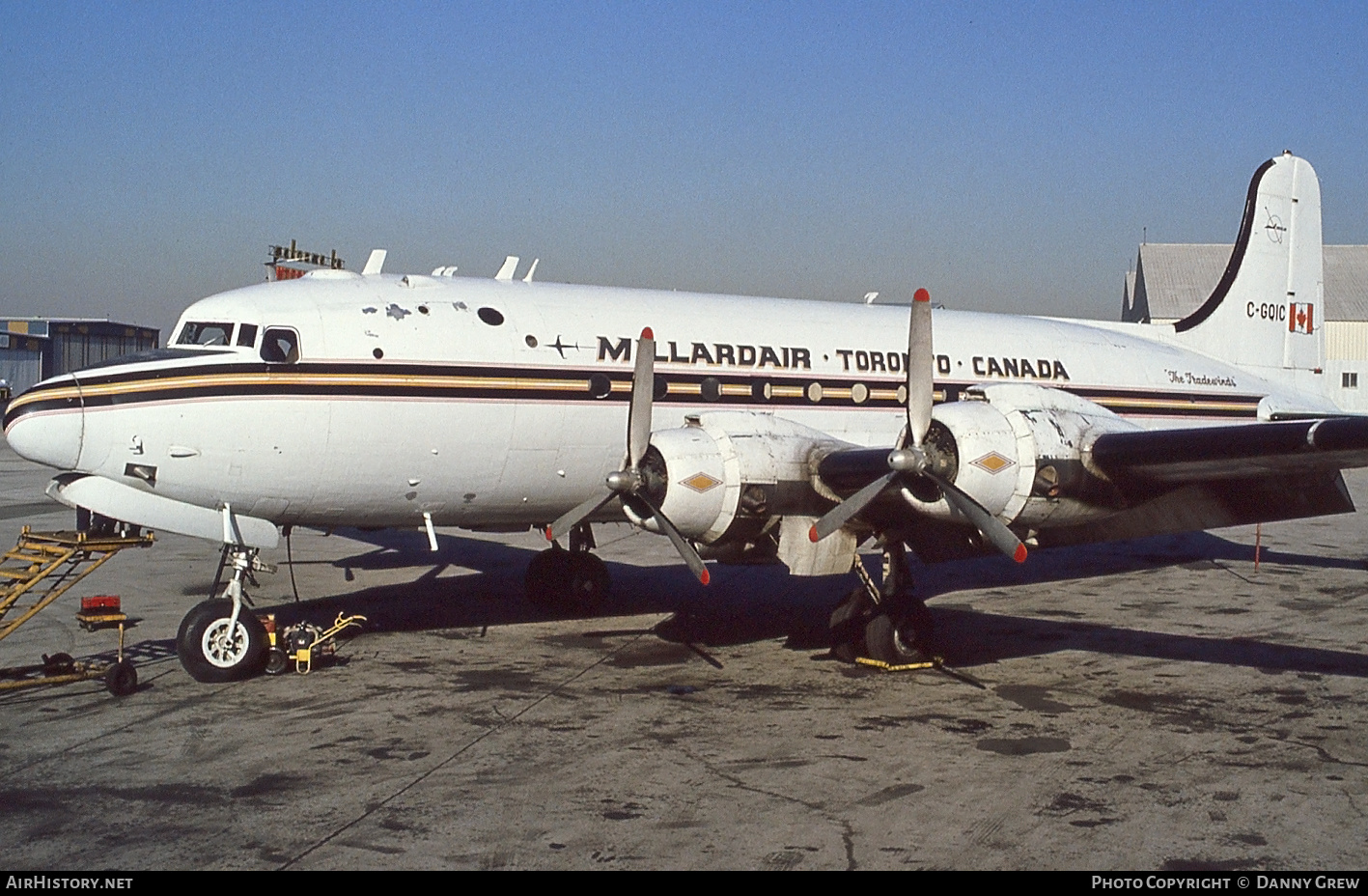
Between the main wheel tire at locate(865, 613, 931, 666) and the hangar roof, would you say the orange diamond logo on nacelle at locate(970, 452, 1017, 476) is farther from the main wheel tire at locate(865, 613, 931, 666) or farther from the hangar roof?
the hangar roof

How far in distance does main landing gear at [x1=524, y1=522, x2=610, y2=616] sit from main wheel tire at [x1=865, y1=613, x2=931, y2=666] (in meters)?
4.99

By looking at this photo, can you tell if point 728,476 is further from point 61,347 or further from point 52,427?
point 61,347

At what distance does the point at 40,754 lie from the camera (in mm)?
10266

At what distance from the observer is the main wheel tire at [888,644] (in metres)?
14.0

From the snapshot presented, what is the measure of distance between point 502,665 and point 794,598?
6256mm

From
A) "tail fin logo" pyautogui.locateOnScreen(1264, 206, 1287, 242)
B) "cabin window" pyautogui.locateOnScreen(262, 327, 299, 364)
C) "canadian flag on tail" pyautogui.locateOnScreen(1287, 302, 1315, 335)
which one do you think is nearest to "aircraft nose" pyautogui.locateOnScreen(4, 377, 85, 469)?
"cabin window" pyautogui.locateOnScreen(262, 327, 299, 364)

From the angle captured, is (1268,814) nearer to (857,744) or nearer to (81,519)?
(857,744)

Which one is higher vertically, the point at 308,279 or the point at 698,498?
the point at 308,279

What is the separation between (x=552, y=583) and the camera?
1778 centimetres

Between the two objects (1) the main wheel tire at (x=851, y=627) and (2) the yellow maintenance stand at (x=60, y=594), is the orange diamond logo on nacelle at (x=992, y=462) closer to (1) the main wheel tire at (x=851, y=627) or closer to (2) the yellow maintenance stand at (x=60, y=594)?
(1) the main wheel tire at (x=851, y=627)

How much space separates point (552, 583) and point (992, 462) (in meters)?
7.79

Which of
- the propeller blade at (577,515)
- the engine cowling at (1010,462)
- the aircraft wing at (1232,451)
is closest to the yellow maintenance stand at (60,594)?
the propeller blade at (577,515)

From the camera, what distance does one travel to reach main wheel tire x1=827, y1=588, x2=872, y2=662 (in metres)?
14.5
